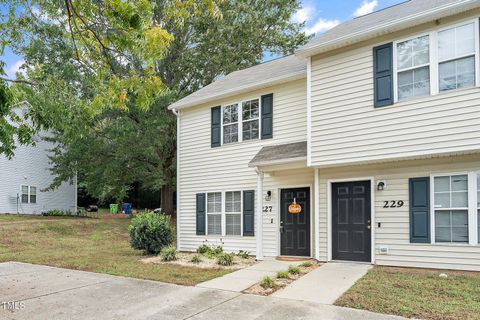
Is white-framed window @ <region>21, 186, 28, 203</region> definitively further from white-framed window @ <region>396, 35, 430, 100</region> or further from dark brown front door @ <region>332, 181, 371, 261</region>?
white-framed window @ <region>396, 35, 430, 100</region>

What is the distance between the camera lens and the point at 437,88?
310 inches

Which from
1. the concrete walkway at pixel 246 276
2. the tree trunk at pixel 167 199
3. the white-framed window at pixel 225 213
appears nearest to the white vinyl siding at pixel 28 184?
the tree trunk at pixel 167 199

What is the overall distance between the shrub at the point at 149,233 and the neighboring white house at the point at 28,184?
11625 millimetres

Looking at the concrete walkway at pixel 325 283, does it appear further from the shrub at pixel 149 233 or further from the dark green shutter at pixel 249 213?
the shrub at pixel 149 233

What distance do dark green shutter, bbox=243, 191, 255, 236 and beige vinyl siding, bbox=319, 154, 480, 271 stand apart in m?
2.39

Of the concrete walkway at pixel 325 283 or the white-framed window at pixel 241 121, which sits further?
the white-framed window at pixel 241 121

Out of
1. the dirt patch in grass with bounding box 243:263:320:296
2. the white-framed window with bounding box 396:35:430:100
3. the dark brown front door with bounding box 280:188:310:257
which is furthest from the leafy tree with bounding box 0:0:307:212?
the white-framed window with bounding box 396:35:430:100

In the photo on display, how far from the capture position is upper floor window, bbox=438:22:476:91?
755cm

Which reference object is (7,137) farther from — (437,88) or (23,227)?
(23,227)

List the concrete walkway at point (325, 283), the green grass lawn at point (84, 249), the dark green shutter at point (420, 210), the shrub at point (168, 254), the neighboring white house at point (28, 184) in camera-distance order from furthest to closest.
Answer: the neighboring white house at point (28, 184) → the shrub at point (168, 254) → the green grass lawn at point (84, 249) → the dark green shutter at point (420, 210) → the concrete walkway at point (325, 283)

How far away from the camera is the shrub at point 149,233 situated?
11359mm

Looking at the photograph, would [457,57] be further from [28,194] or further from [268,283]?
[28,194]

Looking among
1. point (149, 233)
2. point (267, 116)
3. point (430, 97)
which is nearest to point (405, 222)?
point (430, 97)

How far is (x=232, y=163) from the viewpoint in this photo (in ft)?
39.6
